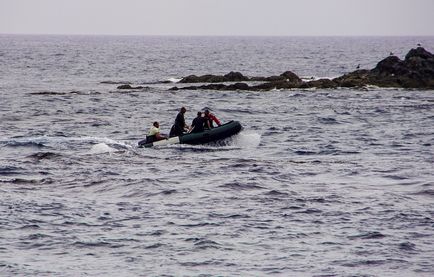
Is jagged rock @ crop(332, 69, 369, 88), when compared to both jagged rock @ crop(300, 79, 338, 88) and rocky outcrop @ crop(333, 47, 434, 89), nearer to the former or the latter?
rocky outcrop @ crop(333, 47, 434, 89)

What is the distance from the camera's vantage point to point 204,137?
104 ft

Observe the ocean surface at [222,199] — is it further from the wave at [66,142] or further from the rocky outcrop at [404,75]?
the rocky outcrop at [404,75]

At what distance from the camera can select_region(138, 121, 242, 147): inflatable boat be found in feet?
103

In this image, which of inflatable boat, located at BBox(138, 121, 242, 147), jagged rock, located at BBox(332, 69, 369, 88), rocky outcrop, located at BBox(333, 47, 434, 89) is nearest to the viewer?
inflatable boat, located at BBox(138, 121, 242, 147)

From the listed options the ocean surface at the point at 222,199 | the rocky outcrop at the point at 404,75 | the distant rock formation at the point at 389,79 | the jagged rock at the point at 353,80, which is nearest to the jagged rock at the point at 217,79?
the distant rock formation at the point at 389,79

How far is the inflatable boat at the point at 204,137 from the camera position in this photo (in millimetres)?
31516

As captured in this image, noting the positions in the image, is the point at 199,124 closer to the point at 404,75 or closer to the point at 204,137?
the point at 204,137

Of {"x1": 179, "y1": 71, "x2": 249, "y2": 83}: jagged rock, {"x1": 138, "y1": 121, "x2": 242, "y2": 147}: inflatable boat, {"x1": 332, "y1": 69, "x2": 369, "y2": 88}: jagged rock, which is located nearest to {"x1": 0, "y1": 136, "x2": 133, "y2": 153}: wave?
{"x1": 138, "y1": 121, "x2": 242, "y2": 147}: inflatable boat

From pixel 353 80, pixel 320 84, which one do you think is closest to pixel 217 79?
pixel 320 84

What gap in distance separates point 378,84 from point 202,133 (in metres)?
28.3

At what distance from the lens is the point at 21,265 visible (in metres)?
16.4

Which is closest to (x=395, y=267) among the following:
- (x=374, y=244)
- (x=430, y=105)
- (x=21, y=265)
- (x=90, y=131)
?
(x=374, y=244)

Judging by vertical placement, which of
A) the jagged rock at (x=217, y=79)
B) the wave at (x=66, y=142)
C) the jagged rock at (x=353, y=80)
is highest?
the jagged rock at (x=353, y=80)

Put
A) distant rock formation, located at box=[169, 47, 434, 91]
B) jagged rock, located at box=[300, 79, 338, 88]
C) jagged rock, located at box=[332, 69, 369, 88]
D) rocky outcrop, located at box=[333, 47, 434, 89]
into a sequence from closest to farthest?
rocky outcrop, located at box=[333, 47, 434, 89]
distant rock formation, located at box=[169, 47, 434, 91]
jagged rock, located at box=[332, 69, 369, 88]
jagged rock, located at box=[300, 79, 338, 88]
